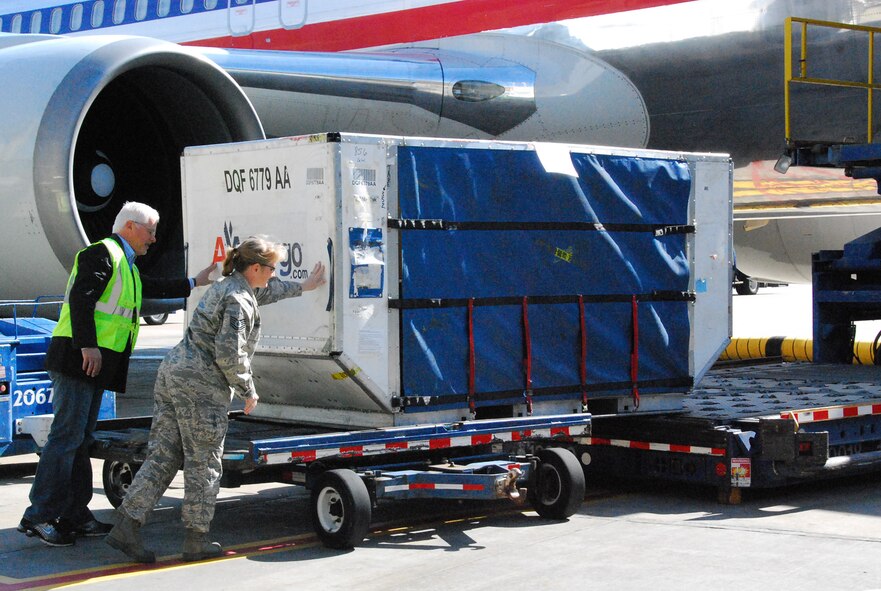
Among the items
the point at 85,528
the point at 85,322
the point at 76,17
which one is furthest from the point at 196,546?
the point at 76,17

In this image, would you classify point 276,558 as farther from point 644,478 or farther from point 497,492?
point 644,478

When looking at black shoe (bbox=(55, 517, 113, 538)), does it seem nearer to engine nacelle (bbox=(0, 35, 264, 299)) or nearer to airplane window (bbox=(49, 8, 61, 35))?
engine nacelle (bbox=(0, 35, 264, 299))

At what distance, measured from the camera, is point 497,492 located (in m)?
5.83

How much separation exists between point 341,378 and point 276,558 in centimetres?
96

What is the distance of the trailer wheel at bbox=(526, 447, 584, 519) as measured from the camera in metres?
6.23

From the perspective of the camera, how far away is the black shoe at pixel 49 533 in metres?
5.89

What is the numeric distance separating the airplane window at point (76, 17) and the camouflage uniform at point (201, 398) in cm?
1327

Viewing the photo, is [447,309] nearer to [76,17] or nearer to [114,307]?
[114,307]

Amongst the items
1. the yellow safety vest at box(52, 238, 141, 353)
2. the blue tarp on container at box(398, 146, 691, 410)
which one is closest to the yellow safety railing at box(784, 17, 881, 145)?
the blue tarp on container at box(398, 146, 691, 410)

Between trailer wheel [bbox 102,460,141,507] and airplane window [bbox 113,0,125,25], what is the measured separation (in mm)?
11548

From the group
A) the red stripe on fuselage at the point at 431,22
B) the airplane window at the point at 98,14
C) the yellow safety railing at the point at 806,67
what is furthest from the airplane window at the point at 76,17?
the yellow safety railing at the point at 806,67

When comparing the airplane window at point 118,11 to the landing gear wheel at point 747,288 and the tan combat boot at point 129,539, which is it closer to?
the tan combat boot at point 129,539

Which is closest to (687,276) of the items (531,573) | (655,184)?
(655,184)

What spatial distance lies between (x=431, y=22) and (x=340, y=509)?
7628 millimetres
